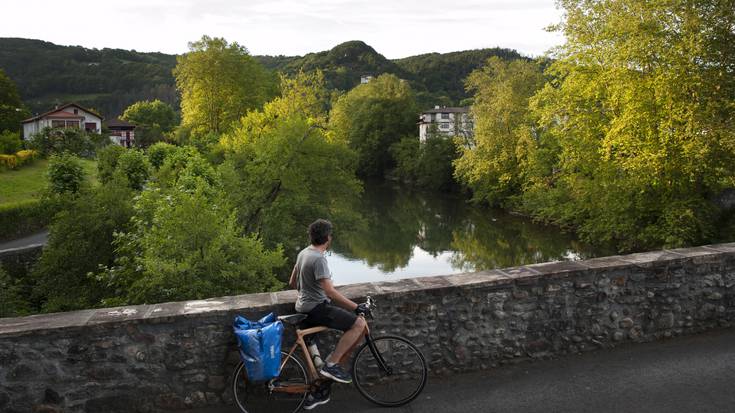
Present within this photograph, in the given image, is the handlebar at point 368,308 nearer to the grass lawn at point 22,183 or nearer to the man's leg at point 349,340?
the man's leg at point 349,340

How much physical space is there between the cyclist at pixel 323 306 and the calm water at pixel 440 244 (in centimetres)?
1866

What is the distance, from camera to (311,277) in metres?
4.90

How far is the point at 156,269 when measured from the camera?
11.0m

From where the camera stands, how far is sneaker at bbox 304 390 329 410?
4.90 meters

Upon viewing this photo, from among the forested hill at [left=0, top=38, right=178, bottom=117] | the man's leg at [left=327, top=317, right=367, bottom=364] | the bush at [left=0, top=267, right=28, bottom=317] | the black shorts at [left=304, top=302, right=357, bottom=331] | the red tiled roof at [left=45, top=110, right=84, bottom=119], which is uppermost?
the forested hill at [left=0, top=38, right=178, bottom=117]

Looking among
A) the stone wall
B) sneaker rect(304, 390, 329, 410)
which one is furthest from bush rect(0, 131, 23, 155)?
sneaker rect(304, 390, 329, 410)

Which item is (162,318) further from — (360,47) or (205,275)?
(360,47)

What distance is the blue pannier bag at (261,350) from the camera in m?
4.68

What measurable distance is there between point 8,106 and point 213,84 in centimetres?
2677

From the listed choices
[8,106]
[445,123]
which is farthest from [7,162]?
[445,123]

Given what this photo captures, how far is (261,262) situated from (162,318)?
8.16 metres

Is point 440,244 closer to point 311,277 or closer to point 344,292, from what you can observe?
point 344,292

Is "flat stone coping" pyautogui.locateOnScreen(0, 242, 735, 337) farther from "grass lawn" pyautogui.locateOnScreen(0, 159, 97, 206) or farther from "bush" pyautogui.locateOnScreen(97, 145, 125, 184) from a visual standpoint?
"bush" pyautogui.locateOnScreen(97, 145, 125, 184)

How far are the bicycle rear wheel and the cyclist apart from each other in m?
0.13
